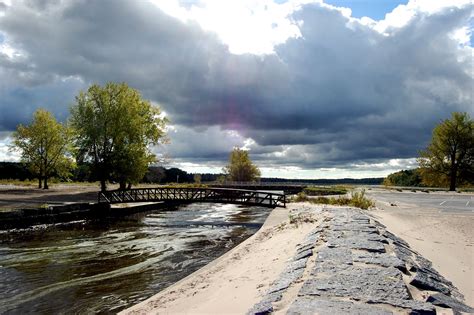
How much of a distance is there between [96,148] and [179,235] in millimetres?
24628

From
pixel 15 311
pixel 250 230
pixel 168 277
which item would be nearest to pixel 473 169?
pixel 250 230

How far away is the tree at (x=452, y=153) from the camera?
1932 inches

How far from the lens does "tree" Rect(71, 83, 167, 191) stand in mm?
39031

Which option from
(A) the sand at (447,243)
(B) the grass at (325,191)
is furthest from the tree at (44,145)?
(A) the sand at (447,243)

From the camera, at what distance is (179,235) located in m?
19.0

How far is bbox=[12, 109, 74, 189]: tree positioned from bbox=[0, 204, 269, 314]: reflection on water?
26.5 m

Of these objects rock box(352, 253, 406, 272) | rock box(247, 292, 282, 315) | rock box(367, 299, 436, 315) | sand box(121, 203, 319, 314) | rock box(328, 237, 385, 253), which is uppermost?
rock box(328, 237, 385, 253)

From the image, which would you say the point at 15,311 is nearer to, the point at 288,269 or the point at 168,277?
the point at 168,277

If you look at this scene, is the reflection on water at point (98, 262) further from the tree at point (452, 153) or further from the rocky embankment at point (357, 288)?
the tree at point (452, 153)

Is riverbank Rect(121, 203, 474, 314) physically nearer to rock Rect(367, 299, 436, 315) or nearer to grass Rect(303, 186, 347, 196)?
rock Rect(367, 299, 436, 315)

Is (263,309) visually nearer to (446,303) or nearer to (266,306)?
(266,306)

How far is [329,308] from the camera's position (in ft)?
12.4

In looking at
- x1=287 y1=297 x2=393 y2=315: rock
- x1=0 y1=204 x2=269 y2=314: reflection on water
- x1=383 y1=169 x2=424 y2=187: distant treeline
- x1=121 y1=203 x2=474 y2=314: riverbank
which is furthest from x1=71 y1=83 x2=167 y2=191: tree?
x1=383 y1=169 x2=424 y2=187: distant treeline

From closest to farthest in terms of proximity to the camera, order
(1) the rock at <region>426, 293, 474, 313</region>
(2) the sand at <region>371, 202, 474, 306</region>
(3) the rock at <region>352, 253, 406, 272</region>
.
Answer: (1) the rock at <region>426, 293, 474, 313</region>, (3) the rock at <region>352, 253, 406, 272</region>, (2) the sand at <region>371, 202, 474, 306</region>
